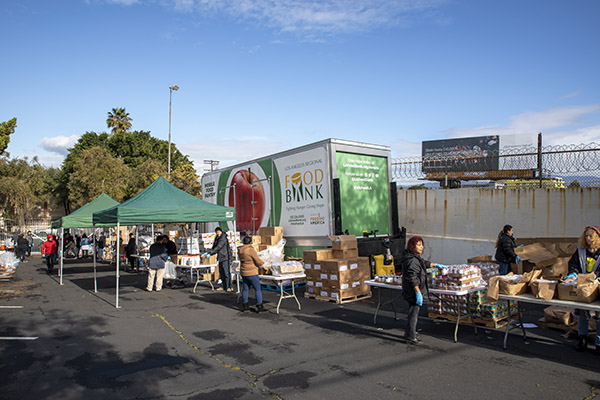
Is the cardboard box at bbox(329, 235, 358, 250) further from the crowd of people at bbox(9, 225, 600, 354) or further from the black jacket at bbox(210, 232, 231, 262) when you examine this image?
the black jacket at bbox(210, 232, 231, 262)

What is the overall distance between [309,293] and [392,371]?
4996 mm

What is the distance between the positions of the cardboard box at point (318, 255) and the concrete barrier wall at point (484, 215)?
195 inches

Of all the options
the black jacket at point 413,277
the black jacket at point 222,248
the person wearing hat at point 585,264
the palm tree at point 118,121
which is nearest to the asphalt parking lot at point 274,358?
the person wearing hat at point 585,264

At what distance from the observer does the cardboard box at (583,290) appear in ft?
17.2

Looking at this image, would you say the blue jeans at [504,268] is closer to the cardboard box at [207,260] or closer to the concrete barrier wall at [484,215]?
the concrete barrier wall at [484,215]

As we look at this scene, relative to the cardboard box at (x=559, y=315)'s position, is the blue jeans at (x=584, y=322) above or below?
above

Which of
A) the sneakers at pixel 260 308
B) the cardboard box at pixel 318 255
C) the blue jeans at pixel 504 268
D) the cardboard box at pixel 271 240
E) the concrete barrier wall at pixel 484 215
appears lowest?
the sneakers at pixel 260 308

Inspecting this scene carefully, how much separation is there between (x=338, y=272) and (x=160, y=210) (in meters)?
4.53

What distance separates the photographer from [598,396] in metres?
4.33

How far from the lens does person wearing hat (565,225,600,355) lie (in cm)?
569

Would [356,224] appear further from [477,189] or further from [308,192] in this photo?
[477,189]

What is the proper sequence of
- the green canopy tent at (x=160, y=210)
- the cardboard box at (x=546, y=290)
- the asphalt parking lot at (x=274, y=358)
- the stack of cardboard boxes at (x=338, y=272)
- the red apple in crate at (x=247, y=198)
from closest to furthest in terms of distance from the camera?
1. the asphalt parking lot at (x=274, y=358)
2. the cardboard box at (x=546, y=290)
3. the stack of cardboard boxes at (x=338, y=272)
4. the green canopy tent at (x=160, y=210)
5. the red apple in crate at (x=247, y=198)

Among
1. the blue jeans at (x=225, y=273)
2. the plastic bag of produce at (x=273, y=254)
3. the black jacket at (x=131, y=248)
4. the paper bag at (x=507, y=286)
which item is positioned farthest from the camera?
the black jacket at (x=131, y=248)

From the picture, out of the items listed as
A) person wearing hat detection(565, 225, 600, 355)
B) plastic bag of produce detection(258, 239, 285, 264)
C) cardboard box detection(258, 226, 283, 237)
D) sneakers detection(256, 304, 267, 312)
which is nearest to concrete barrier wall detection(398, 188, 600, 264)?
cardboard box detection(258, 226, 283, 237)
